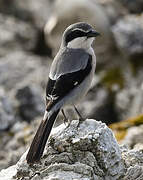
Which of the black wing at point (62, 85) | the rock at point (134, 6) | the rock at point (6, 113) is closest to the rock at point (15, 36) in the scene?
the rock at point (134, 6)

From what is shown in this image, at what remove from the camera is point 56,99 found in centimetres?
848

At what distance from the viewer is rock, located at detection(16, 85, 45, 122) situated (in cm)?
1351

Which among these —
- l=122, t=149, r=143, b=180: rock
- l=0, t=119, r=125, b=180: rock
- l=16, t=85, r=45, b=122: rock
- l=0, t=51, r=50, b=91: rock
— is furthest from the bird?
l=0, t=51, r=50, b=91: rock

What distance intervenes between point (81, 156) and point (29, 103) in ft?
19.2

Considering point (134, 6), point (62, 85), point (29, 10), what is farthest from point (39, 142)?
point (29, 10)

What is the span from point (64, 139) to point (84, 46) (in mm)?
1925

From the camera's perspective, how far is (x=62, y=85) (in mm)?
8602

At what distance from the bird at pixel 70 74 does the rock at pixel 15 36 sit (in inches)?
285

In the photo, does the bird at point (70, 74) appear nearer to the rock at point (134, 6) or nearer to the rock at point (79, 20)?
the rock at point (79, 20)

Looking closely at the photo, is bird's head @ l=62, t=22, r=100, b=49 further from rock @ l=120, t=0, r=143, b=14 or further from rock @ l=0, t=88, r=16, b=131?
rock @ l=120, t=0, r=143, b=14

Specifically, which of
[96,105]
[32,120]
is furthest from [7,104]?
[96,105]

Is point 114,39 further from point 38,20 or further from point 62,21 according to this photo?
point 38,20

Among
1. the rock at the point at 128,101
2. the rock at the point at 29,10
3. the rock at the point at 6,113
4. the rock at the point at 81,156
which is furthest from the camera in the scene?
the rock at the point at 29,10

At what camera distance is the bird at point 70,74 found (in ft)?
27.6
